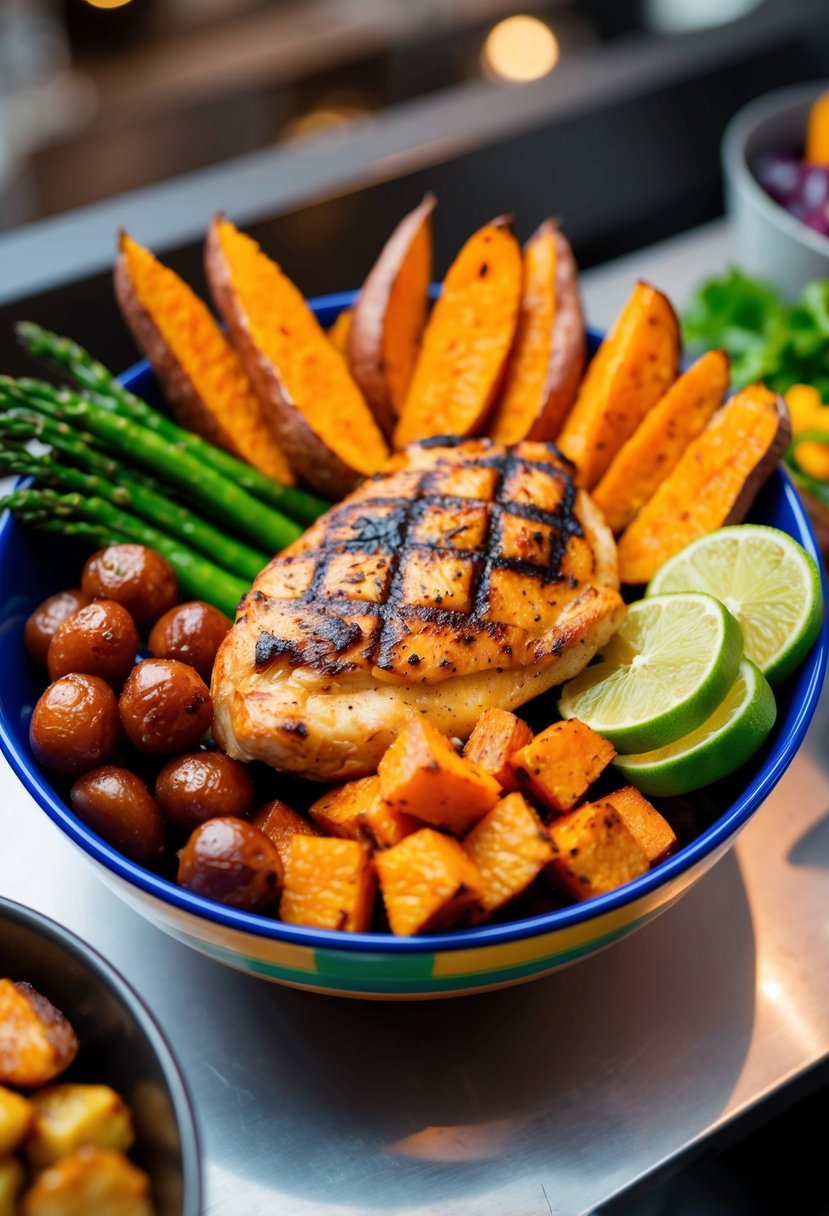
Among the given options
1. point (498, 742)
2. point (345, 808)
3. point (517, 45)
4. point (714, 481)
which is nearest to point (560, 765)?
point (498, 742)

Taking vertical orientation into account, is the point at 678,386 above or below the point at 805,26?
below

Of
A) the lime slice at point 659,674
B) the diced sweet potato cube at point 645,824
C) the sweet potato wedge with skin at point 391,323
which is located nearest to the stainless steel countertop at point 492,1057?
the diced sweet potato cube at point 645,824

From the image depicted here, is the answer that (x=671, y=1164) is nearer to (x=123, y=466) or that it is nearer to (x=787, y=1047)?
(x=787, y=1047)

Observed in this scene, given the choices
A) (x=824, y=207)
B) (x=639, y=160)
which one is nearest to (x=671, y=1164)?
(x=824, y=207)

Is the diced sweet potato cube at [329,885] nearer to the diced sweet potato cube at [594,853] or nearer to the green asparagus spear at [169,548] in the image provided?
the diced sweet potato cube at [594,853]

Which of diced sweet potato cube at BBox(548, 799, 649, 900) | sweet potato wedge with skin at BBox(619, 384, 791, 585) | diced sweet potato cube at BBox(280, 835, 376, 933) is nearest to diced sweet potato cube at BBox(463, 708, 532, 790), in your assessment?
diced sweet potato cube at BBox(548, 799, 649, 900)

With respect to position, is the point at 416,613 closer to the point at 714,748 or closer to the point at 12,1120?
the point at 714,748
